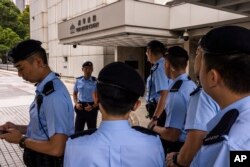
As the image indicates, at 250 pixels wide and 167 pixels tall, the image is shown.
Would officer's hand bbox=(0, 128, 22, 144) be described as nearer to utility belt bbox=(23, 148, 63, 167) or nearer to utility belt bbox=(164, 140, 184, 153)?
utility belt bbox=(23, 148, 63, 167)

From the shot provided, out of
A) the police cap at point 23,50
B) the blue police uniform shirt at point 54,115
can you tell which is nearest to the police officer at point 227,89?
the blue police uniform shirt at point 54,115

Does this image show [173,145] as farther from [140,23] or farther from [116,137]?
[140,23]

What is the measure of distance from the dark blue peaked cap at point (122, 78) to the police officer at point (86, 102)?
4201 millimetres

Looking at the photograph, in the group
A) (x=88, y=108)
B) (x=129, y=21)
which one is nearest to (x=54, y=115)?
(x=88, y=108)

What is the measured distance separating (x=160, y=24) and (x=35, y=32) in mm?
23257

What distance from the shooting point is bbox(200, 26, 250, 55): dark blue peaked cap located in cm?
111

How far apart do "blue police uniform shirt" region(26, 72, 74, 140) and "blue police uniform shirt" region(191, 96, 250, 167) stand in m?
1.22

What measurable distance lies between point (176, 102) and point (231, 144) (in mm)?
1621

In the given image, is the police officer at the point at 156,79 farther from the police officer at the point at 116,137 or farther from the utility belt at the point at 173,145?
the police officer at the point at 116,137

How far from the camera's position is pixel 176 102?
8.46ft

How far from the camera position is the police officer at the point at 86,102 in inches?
225

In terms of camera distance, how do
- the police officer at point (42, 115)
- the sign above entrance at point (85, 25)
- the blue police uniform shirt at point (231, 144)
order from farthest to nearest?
the sign above entrance at point (85, 25) → the police officer at point (42, 115) → the blue police uniform shirt at point (231, 144)

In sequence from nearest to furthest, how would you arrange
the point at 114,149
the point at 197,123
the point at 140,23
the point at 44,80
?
the point at 114,149 → the point at 197,123 → the point at 44,80 → the point at 140,23

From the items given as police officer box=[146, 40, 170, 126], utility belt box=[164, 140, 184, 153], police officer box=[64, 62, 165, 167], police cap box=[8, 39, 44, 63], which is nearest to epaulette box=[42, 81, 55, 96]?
police cap box=[8, 39, 44, 63]
